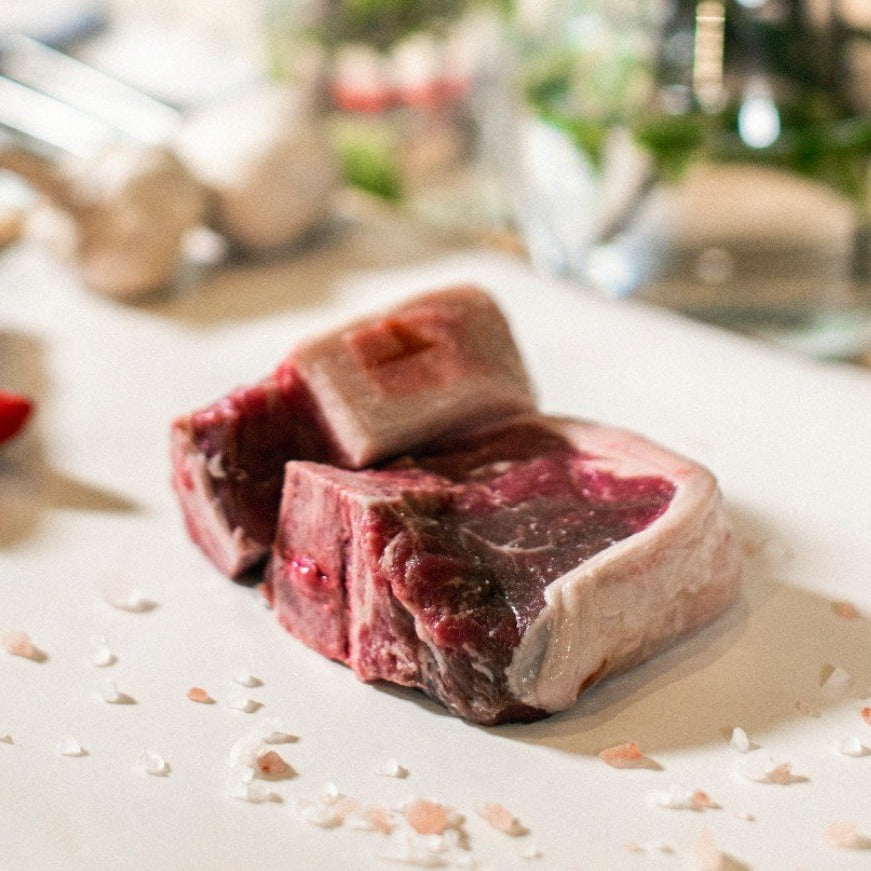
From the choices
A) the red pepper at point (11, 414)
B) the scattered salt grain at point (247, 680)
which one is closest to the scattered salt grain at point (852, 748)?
the scattered salt grain at point (247, 680)

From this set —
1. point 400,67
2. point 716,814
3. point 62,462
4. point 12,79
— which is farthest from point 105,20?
point 716,814

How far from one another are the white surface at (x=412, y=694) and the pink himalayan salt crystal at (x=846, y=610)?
2cm

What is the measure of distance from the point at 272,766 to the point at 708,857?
71cm

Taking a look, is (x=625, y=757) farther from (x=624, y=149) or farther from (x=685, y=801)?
(x=624, y=149)

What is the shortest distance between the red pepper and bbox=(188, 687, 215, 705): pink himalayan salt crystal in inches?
44.6

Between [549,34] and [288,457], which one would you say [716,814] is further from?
[549,34]

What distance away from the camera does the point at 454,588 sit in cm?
214

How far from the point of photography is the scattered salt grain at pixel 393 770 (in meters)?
2.10

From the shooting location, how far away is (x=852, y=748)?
6.83ft

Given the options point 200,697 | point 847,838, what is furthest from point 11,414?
point 847,838

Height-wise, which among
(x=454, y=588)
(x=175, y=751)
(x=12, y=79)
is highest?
(x=12, y=79)

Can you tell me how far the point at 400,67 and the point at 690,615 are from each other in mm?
3187

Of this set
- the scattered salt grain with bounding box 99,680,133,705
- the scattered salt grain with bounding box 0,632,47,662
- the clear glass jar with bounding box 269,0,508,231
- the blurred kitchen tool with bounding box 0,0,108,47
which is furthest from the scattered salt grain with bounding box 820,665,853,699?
the blurred kitchen tool with bounding box 0,0,108,47

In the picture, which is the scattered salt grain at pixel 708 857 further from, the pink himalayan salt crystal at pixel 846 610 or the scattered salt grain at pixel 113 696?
the scattered salt grain at pixel 113 696
